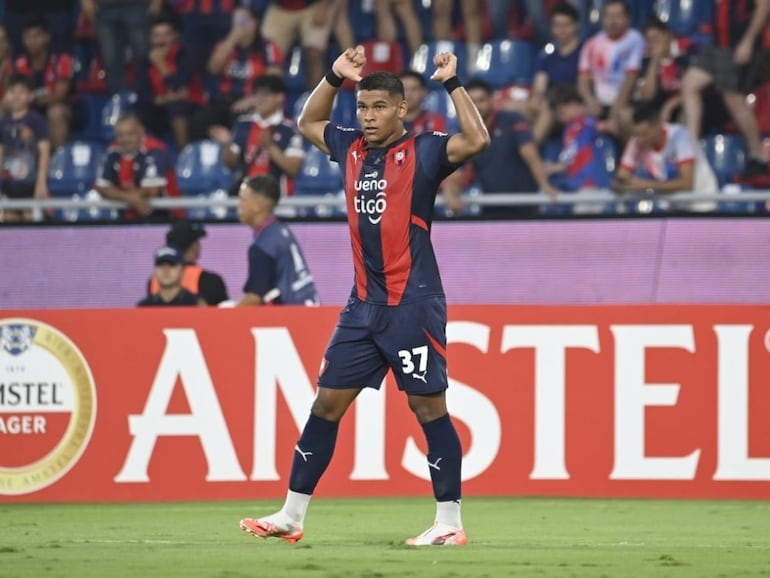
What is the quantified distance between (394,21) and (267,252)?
17.5 ft

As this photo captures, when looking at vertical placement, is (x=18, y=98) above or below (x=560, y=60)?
below

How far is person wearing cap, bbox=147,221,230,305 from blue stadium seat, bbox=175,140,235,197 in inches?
88.8

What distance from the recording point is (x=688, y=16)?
49.1 feet

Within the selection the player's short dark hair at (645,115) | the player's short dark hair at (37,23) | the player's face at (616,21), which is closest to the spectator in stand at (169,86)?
the player's short dark hair at (37,23)

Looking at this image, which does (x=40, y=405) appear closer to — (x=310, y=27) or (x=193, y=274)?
(x=193, y=274)

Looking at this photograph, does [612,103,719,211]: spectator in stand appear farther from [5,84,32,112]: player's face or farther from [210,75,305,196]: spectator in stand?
[5,84,32,112]: player's face

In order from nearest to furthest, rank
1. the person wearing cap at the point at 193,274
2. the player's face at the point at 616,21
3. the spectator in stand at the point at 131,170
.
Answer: the person wearing cap at the point at 193,274 → the spectator in stand at the point at 131,170 → the player's face at the point at 616,21

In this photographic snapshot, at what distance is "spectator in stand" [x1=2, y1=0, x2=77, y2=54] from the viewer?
16.5 metres

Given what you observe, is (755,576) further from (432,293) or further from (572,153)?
(572,153)

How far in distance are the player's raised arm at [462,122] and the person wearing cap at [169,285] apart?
15.0ft

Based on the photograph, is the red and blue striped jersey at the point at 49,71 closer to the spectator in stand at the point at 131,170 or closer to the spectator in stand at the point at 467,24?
the spectator in stand at the point at 131,170

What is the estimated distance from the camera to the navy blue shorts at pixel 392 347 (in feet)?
24.4

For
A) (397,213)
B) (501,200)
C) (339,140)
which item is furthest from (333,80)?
(501,200)

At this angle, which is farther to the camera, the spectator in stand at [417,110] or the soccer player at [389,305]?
the spectator in stand at [417,110]
